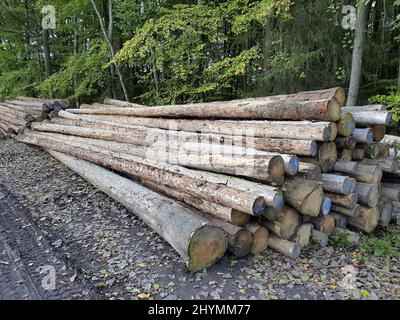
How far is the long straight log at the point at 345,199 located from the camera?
14.1ft

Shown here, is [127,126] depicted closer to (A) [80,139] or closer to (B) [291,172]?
(A) [80,139]

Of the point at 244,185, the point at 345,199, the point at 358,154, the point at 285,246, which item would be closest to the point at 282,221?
the point at 285,246

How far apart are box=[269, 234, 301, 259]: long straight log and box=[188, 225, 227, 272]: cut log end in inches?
28.6

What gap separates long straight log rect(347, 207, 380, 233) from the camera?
4.50 meters

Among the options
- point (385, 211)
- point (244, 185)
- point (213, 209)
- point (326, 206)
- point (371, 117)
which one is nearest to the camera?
point (244, 185)

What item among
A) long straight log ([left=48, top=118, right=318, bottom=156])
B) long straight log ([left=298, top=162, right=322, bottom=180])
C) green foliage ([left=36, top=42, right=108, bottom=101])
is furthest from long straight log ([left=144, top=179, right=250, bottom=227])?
green foliage ([left=36, top=42, right=108, bottom=101])

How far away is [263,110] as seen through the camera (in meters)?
5.02

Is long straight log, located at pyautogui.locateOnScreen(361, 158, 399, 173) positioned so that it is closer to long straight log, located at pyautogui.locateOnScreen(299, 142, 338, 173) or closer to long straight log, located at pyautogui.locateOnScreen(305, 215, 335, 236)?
long straight log, located at pyautogui.locateOnScreen(299, 142, 338, 173)

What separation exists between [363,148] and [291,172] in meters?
1.61

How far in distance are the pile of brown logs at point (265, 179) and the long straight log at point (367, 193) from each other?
0.01m

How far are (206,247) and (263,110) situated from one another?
7.79 feet

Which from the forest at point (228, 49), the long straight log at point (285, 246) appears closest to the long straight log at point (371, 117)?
the long straight log at point (285, 246)

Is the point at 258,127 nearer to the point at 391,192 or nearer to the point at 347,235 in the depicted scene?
the point at 347,235

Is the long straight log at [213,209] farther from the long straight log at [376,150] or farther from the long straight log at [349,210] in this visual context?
the long straight log at [376,150]
